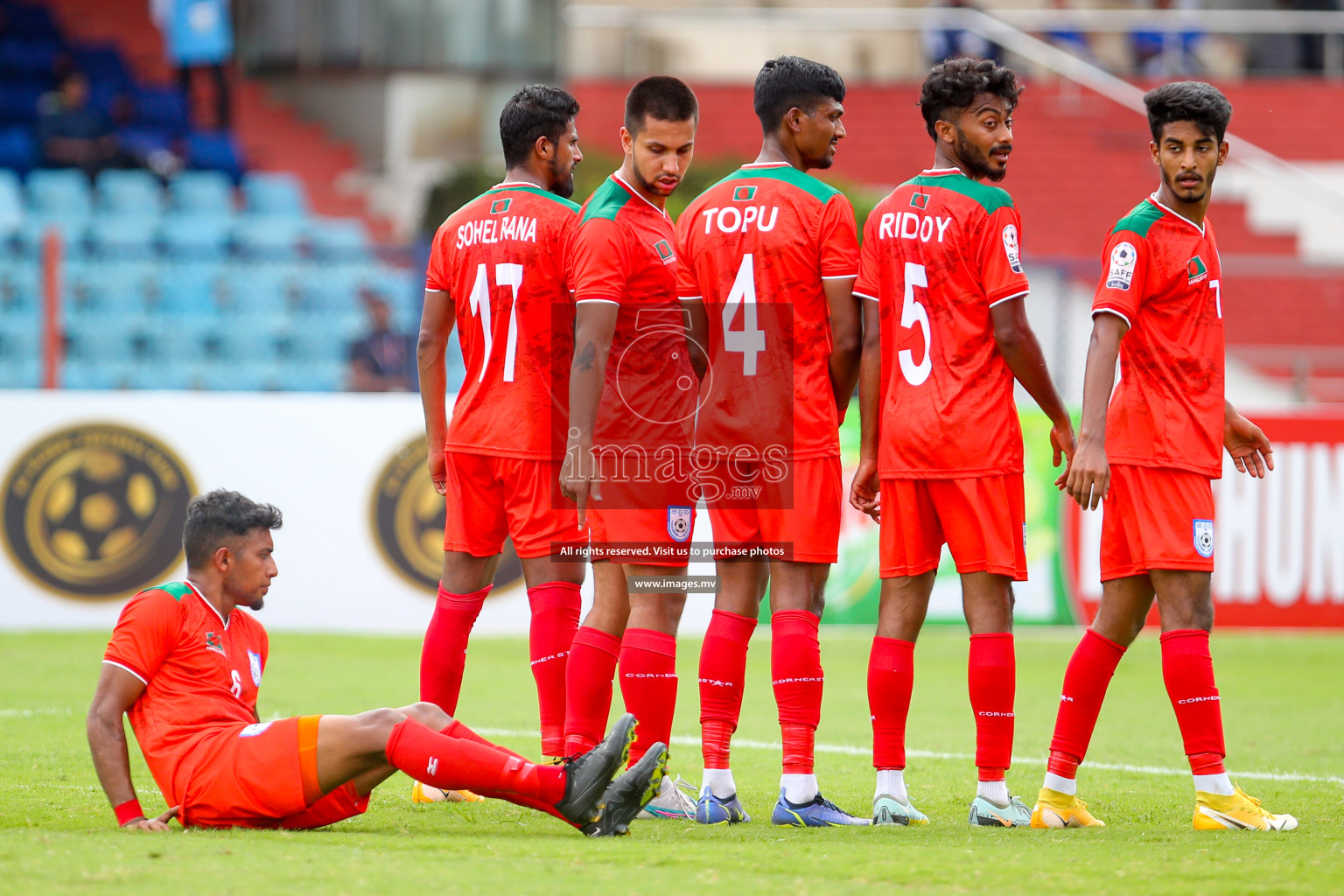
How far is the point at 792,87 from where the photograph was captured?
509 cm

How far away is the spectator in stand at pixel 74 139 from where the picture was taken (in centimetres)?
1561

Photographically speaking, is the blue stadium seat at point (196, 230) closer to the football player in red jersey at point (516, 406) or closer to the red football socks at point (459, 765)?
the football player in red jersey at point (516, 406)

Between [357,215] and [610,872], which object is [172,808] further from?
[357,215]

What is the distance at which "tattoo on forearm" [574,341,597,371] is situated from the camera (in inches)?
195

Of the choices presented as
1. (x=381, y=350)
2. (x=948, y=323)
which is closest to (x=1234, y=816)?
(x=948, y=323)

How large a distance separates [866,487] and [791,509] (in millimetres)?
297

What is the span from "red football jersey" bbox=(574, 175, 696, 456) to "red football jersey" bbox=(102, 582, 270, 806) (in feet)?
4.50

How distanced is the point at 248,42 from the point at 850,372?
635 inches

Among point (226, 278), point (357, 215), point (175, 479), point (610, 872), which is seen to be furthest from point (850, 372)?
point (357, 215)

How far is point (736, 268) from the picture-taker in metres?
5.08

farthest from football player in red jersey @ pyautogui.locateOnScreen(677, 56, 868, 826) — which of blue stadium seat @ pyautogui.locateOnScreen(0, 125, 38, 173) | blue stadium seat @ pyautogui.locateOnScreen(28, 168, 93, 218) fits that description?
blue stadium seat @ pyautogui.locateOnScreen(0, 125, 38, 173)

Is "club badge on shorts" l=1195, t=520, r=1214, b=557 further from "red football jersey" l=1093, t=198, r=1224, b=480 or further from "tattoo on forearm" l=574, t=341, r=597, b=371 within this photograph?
"tattoo on forearm" l=574, t=341, r=597, b=371

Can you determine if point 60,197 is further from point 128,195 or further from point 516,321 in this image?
point 516,321

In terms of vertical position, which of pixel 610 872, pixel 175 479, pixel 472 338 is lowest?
pixel 610 872
